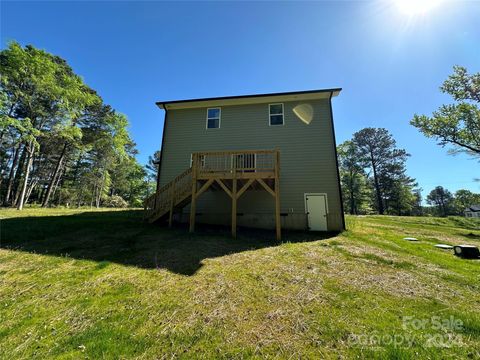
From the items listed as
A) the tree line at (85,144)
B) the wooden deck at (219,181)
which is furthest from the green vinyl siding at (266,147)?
the tree line at (85,144)

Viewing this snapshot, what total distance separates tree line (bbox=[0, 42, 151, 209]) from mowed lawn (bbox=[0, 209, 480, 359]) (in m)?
14.7

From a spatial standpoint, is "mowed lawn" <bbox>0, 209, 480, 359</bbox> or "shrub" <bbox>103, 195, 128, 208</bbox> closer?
"mowed lawn" <bbox>0, 209, 480, 359</bbox>

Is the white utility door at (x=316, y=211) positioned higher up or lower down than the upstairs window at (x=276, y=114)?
lower down

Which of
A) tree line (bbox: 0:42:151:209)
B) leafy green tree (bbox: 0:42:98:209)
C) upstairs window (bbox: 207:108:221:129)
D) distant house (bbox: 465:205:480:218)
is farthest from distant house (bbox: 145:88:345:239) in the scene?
distant house (bbox: 465:205:480:218)

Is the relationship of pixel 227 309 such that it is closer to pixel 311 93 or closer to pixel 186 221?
pixel 186 221

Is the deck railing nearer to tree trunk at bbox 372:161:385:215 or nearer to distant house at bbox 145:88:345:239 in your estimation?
distant house at bbox 145:88:345:239

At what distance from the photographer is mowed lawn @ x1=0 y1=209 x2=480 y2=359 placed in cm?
247

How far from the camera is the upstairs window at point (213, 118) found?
11.9m

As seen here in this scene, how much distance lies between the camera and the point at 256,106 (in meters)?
11.6

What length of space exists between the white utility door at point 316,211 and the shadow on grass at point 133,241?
0.87 meters

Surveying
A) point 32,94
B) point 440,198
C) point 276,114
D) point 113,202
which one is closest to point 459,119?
point 276,114

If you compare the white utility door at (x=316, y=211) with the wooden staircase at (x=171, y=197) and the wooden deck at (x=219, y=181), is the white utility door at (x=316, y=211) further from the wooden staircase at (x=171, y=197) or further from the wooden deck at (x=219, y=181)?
the wooden staircase at (x=171, y=197)

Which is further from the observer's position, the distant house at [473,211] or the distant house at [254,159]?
the distant house at [473,211]

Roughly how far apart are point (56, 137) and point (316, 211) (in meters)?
27.1
